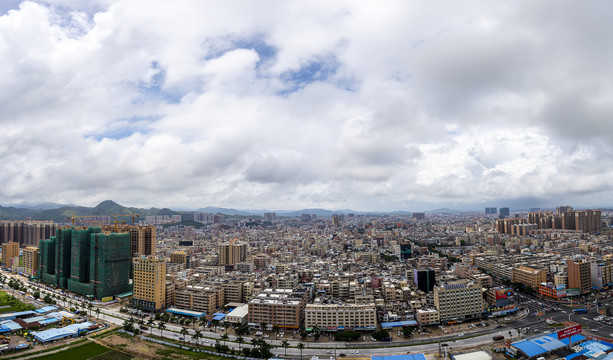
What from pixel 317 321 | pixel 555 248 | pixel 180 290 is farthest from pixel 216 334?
pixel 555 248

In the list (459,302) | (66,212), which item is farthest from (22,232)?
(459,302)

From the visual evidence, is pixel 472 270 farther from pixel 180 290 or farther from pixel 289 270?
pixel 180 290

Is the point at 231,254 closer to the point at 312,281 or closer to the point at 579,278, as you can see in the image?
the point at 312,281

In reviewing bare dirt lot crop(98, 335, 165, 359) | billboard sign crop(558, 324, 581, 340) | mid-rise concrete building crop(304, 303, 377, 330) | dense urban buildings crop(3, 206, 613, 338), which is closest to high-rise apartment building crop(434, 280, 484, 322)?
dense urban buildings crop(3, 206, 613, 338)

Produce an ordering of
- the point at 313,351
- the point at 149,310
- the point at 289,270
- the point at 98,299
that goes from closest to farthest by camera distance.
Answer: the point at 313,351 < the point at 149,310 < the point at 98,299 < the point at 289,270

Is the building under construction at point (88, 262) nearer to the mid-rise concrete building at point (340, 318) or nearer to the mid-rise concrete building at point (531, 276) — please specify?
the mid-rise concrete building at point (340, 318)

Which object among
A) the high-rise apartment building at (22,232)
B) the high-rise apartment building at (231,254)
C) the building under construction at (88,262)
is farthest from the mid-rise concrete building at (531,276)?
the high-rise apartment building at (22,232)
